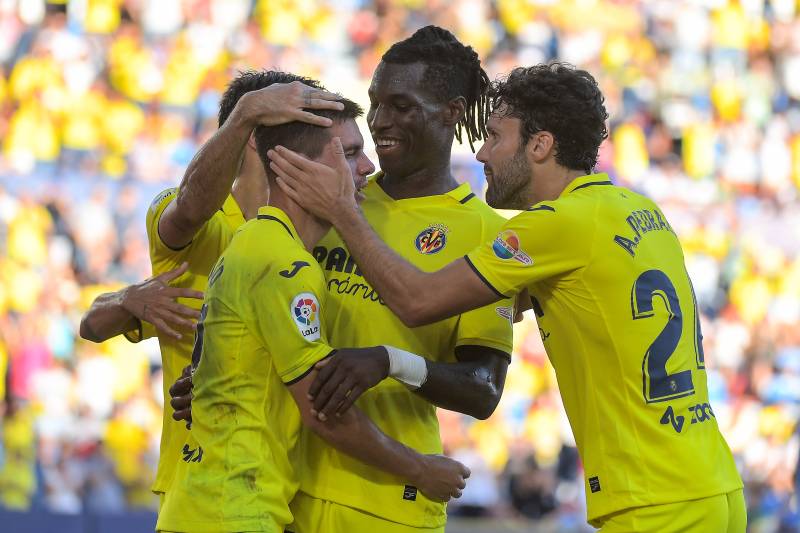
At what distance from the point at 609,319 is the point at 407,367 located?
69 centimetres

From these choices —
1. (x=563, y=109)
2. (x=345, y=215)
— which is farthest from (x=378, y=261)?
(x=563, y=109)

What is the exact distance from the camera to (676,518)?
3822mm

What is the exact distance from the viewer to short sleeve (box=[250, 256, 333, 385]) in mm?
3561

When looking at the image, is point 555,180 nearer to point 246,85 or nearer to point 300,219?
point 300,219

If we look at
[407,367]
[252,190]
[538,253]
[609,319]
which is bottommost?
[407,367]

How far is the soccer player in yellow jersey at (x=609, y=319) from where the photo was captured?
3.85 meters

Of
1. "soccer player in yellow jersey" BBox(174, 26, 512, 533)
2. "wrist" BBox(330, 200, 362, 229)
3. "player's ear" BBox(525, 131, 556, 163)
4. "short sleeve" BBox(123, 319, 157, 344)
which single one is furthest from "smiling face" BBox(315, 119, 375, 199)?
"short sleeve" BBox(123, 319, 157, 344)

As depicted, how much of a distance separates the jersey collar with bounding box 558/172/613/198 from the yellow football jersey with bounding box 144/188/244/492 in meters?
1.35

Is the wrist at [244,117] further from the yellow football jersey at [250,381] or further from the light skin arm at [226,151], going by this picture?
the yellow football jersey at [250,381]

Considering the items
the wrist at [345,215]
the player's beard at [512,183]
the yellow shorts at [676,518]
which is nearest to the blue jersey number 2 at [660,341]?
the yellow shorts at [676,518]

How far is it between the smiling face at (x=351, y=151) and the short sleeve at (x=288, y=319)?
0.52 meters

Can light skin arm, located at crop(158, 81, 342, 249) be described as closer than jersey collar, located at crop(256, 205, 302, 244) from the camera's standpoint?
No

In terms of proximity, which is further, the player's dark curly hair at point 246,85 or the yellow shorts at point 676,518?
the player's dark curly hair at point 246,85

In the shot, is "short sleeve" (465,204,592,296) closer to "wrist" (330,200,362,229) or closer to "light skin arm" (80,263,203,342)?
"wrist" (330,200,362,229)
